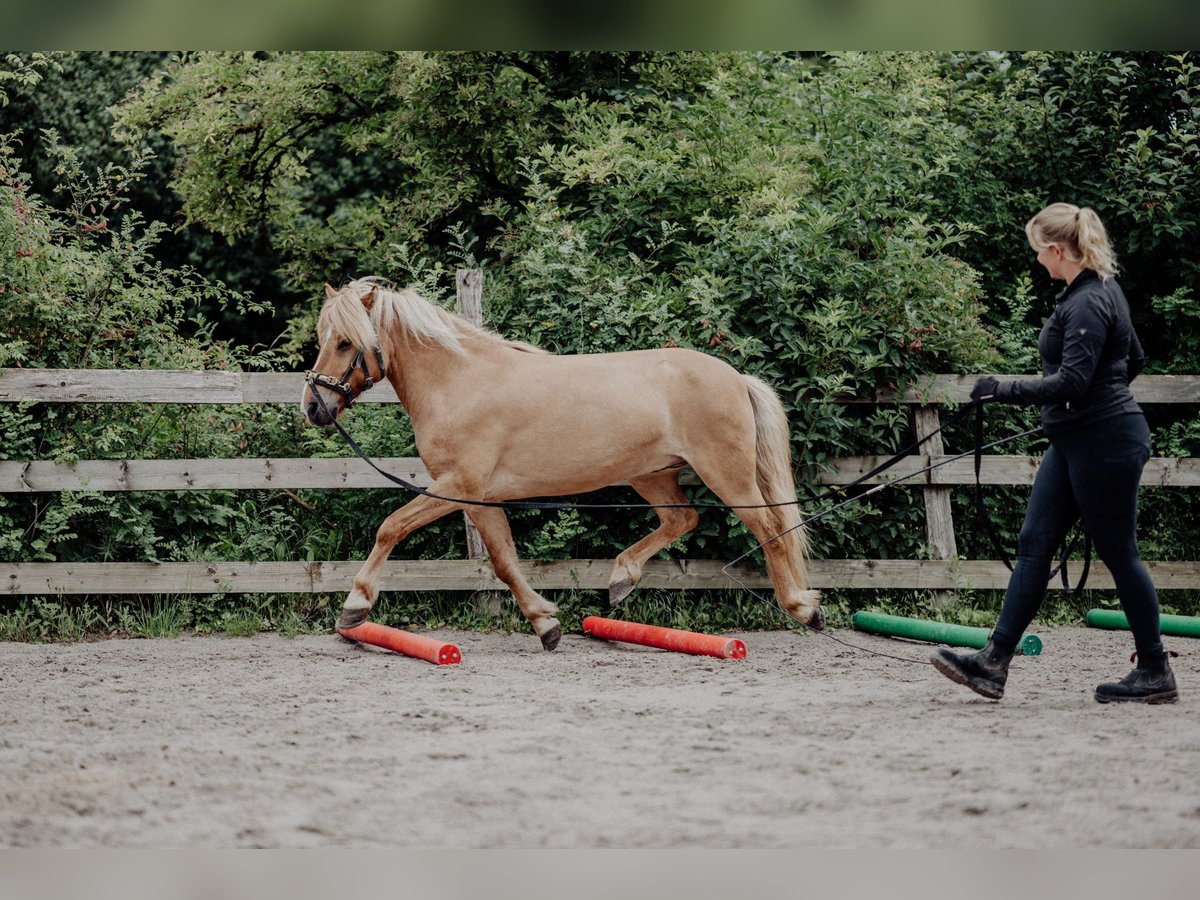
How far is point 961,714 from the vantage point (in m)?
4.27

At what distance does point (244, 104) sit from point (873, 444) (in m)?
7.38

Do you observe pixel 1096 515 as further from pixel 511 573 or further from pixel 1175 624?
pixel 511 573

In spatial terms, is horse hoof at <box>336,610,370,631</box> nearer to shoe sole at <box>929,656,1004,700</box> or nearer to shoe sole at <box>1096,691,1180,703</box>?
shoe sole at <box>929,656,1004,700</box>

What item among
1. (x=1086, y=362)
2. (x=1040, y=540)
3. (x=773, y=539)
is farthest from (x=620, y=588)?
(x=1086, y=362)

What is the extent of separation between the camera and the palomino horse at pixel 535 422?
5906mm

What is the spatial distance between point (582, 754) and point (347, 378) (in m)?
2.91

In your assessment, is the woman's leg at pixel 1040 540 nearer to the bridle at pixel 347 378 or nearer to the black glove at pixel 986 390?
the black glove at pixel 986 390

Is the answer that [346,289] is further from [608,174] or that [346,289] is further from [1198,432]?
[1198,432]

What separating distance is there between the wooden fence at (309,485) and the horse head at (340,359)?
0.85 m

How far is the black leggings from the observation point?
4195 millimetres

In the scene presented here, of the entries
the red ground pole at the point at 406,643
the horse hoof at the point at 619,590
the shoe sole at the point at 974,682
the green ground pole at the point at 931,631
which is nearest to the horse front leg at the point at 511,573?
the horse hoof at the point at 619,590

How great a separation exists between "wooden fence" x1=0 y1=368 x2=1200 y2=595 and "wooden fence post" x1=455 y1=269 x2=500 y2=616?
0.20 ft

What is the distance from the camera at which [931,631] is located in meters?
5.82

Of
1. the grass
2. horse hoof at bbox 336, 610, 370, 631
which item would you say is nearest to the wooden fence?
the grass
